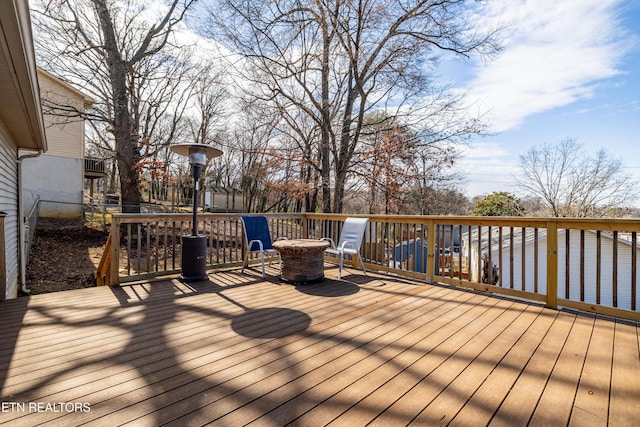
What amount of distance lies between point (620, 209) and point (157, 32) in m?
19.5

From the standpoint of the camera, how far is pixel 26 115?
3873mm

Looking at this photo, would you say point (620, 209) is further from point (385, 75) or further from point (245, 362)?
point (245, 362)

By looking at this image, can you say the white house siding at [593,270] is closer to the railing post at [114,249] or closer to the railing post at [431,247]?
the railing post at [431,247]

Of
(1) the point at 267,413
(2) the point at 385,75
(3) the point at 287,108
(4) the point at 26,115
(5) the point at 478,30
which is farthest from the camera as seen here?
(3) the point at 287,108

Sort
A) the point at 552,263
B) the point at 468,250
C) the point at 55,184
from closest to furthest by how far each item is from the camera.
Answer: the point at 552,263, the point at 468,250, the point at 55,184

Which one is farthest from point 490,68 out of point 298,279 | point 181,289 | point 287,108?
point 181,289

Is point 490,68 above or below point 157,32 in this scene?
below

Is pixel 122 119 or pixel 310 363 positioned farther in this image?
pixel 122 119

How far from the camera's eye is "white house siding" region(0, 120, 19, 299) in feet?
14.8

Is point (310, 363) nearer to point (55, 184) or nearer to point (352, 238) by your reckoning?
point (352, 238)

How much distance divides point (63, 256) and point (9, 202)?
A: 4.03 meters

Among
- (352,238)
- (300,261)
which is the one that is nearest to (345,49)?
(352,238)

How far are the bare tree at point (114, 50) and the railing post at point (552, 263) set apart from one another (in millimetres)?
9994

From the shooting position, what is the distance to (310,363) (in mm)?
2045
